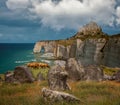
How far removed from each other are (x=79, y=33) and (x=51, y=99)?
612 ft

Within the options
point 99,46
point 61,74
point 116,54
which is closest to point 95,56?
point 99,46

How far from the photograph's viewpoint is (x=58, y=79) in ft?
79.0

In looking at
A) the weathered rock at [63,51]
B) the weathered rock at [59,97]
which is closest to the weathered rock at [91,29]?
the weathered rock at [63,51]

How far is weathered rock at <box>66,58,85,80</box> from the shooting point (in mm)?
35094

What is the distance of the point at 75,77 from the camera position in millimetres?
35094

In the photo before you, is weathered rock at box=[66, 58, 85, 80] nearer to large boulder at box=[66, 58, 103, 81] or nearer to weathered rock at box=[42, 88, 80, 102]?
large boulder at box=[66, 58, 103, 81]

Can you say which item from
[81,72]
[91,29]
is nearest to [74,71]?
[81,72]

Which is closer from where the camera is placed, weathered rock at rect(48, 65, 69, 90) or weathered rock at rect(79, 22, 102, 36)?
weathered rock at rect(48, 65, 69, 90)

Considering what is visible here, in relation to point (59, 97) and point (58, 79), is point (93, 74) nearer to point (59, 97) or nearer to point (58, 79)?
point (58, 79)

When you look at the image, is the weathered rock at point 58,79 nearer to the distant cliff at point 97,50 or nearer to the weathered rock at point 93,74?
the weathered rock at point 93,74

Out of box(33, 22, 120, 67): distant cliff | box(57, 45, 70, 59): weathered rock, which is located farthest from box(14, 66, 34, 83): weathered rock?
box(57, 45, 70, 59): weathered rock

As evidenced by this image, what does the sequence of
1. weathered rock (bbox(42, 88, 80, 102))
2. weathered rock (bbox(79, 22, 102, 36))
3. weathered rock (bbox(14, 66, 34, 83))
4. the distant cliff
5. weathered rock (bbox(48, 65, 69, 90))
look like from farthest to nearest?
1. weathered rock (bbox(79, 22, 102, 36))
2. the distant cliff
3. weathered rock (bbox(14, 66, 34, 83))
4. weathered rock (bbox(48, 65, 69, 90))
5. weathered rock (bbox(42, 88, 80, 102))

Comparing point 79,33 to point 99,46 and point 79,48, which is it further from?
point 99,46

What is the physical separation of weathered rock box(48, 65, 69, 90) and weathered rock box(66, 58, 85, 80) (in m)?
10.9
